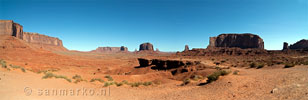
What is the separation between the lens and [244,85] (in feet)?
23.2

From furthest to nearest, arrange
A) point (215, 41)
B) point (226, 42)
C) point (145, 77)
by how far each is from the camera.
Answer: point (215, 41) → point (226, 42) → point (145, 77)

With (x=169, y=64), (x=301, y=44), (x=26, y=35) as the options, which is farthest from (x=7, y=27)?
(x=301, y=44)

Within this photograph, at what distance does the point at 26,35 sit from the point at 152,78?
155515 mm

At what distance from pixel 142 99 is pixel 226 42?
108 metres

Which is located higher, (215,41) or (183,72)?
(215,41)

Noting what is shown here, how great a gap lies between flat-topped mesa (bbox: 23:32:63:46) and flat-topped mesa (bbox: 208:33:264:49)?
156m

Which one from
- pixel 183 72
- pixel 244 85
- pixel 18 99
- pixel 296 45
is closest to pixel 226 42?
pixel 296 45

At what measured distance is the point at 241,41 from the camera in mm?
97562

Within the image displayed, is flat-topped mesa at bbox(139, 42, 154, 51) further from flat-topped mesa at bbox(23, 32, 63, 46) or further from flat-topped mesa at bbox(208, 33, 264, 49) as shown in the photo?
flat-topped mesa at bbox(23, 32, 63, 46)

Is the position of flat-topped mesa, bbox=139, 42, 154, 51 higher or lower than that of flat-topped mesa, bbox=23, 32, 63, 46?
lower

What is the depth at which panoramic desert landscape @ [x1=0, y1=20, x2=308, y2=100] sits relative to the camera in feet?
20.8

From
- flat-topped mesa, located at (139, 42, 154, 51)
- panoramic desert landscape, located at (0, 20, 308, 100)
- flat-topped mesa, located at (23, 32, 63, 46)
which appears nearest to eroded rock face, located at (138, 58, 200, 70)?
panoramic desert landscape, located at (0, 20, 308, 100)

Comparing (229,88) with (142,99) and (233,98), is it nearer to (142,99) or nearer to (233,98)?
(233,98)

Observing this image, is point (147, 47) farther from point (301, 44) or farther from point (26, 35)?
point (301, 44)
